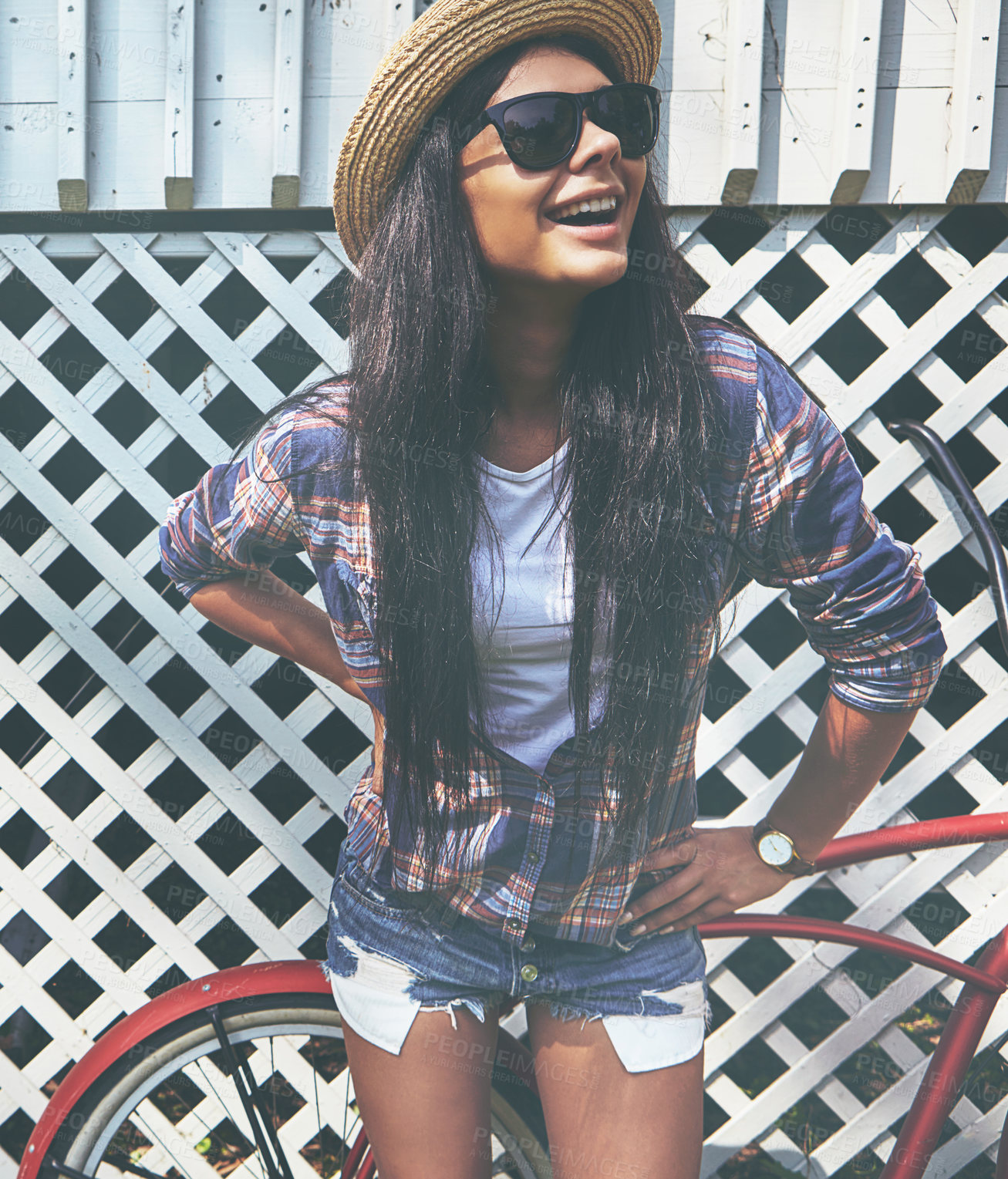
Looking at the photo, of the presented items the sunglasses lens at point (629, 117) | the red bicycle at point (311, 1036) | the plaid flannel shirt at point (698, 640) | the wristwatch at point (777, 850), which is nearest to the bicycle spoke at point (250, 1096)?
the red bicycle at point (311, 1036)

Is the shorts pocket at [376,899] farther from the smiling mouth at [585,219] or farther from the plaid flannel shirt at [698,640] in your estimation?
the smiling mouth at [585,219]

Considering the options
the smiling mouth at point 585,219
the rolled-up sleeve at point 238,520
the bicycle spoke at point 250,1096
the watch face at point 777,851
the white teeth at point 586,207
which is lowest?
the bicycle spoke at point 250,1096

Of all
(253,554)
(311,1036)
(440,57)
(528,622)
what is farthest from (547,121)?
(311,1036)

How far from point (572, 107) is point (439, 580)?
489 millimetres

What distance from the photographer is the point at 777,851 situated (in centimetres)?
119

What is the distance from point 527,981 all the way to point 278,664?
0.86 metres

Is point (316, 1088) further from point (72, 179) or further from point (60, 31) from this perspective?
point (60, 31)

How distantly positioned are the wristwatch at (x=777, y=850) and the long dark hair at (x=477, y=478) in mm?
255

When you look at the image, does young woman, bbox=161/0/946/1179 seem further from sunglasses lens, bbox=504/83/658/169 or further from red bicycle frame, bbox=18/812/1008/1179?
red bicycle frame, bbox=18/812/1008/1179

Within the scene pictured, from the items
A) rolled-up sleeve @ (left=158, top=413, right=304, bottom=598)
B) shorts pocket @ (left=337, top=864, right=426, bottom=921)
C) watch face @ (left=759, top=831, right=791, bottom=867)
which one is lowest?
shorts pocket @ (left=337, top=864, right=426, bottom=921)

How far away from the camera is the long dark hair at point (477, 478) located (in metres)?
0.96

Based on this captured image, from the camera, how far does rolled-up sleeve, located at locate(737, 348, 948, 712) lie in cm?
96

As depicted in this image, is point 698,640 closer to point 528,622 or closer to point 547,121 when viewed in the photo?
point 528,622

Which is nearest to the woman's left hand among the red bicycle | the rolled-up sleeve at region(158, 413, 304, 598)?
the red bicycle
